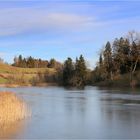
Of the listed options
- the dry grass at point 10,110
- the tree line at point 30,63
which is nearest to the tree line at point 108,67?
the tree line at point 30,63

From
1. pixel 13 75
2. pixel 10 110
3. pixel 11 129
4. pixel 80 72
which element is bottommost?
pixel 11 129

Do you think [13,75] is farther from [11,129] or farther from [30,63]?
[11,129]

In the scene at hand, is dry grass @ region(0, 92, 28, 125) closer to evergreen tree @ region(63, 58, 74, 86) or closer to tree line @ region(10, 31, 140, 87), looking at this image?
tree line @ region(10, 31, 140, 87)

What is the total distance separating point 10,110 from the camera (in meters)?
24.2

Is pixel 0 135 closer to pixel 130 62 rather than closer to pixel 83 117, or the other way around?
pixel 83 117

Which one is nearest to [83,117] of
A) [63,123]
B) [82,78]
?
[63,123]

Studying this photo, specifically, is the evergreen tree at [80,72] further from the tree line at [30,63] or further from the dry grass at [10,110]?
the dry grass at [10,110]

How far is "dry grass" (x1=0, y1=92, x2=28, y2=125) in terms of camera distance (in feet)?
76.7

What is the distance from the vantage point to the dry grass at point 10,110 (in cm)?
2339

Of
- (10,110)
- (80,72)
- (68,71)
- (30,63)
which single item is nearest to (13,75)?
(68,71)

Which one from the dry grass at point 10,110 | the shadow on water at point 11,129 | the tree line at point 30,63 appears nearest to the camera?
the shadow on water at point 11,129

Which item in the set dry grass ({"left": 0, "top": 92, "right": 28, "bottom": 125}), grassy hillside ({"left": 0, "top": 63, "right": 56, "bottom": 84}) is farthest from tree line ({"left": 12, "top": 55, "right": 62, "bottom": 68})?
dry grass ({"left": 0, "top": 92, "right": 28, "bottom": 125})

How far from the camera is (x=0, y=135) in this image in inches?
762

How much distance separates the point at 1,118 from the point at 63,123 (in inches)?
143
